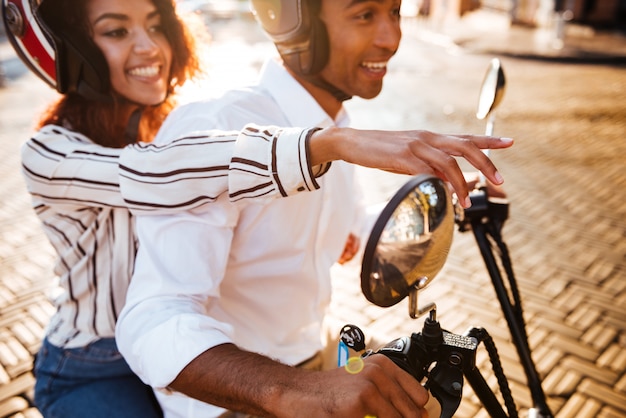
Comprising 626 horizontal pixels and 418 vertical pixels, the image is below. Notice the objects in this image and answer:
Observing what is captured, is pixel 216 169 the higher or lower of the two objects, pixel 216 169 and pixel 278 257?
the higher

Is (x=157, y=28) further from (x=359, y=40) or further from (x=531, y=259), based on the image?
(x=531, y=259)

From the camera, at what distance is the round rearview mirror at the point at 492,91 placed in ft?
5.39

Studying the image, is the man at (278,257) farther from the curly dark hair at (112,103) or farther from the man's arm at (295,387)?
the curly dark hair at (112,103)

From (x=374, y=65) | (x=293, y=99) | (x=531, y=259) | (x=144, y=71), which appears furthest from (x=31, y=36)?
(x=531, y=259)

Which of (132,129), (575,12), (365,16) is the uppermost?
(365,16)

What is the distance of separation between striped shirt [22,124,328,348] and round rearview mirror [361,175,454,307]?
1.28 ft

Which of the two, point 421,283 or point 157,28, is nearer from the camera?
point 421,283

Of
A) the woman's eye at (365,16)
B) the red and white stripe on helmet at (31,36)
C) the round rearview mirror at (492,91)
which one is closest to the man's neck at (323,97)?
the woman's eye at (365,16)

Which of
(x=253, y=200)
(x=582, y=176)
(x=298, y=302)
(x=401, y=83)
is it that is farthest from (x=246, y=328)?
(x=401, y=83)

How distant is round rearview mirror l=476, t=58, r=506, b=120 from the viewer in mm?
1644

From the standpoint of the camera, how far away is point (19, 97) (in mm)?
10484

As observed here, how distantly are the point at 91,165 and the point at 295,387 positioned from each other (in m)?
1.00

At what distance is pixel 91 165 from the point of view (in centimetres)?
159

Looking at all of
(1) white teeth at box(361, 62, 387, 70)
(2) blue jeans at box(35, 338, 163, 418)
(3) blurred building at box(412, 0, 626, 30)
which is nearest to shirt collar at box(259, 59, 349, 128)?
(1) white teeth at box(361, 62, 387, 70)
